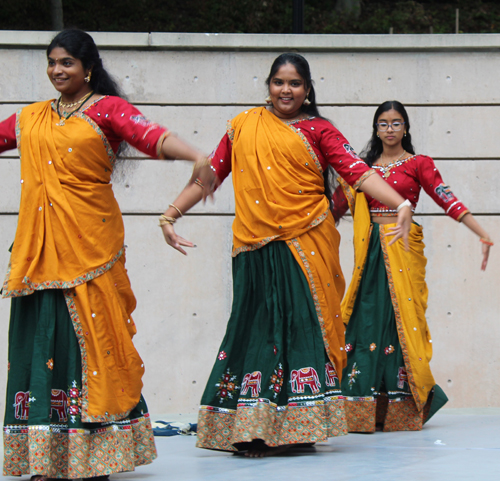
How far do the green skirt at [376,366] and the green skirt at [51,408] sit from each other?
80.7 inches

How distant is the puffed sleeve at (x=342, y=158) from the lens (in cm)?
404

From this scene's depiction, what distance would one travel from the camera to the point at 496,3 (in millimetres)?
14320

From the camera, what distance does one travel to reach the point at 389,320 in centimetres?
545

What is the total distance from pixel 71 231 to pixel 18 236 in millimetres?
238

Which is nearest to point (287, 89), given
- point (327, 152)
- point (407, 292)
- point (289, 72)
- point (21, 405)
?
point (289, 72)

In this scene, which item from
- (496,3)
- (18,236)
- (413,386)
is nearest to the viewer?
(18,236)

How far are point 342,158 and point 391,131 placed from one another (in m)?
1.53

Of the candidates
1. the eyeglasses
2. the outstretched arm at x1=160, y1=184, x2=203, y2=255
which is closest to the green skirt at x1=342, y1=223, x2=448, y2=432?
the eyeglasses

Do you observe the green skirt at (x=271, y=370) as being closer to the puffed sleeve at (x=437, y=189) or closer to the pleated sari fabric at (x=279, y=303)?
the pleated sari fabric at (x=279, y=303)

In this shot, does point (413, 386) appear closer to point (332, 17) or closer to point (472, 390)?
point (472, 390)

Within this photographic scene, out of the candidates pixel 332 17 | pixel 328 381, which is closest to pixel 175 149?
pixel 328 381

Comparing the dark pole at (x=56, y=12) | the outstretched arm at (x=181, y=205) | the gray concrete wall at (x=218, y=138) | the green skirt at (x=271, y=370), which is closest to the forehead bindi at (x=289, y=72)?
the outstretched arm at (x=181, y=205)

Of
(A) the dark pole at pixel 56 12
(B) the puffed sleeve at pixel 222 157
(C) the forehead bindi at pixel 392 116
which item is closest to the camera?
(B) the puffed sleeve at pixel 222 157

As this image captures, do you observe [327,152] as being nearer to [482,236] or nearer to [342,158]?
[342,158]
